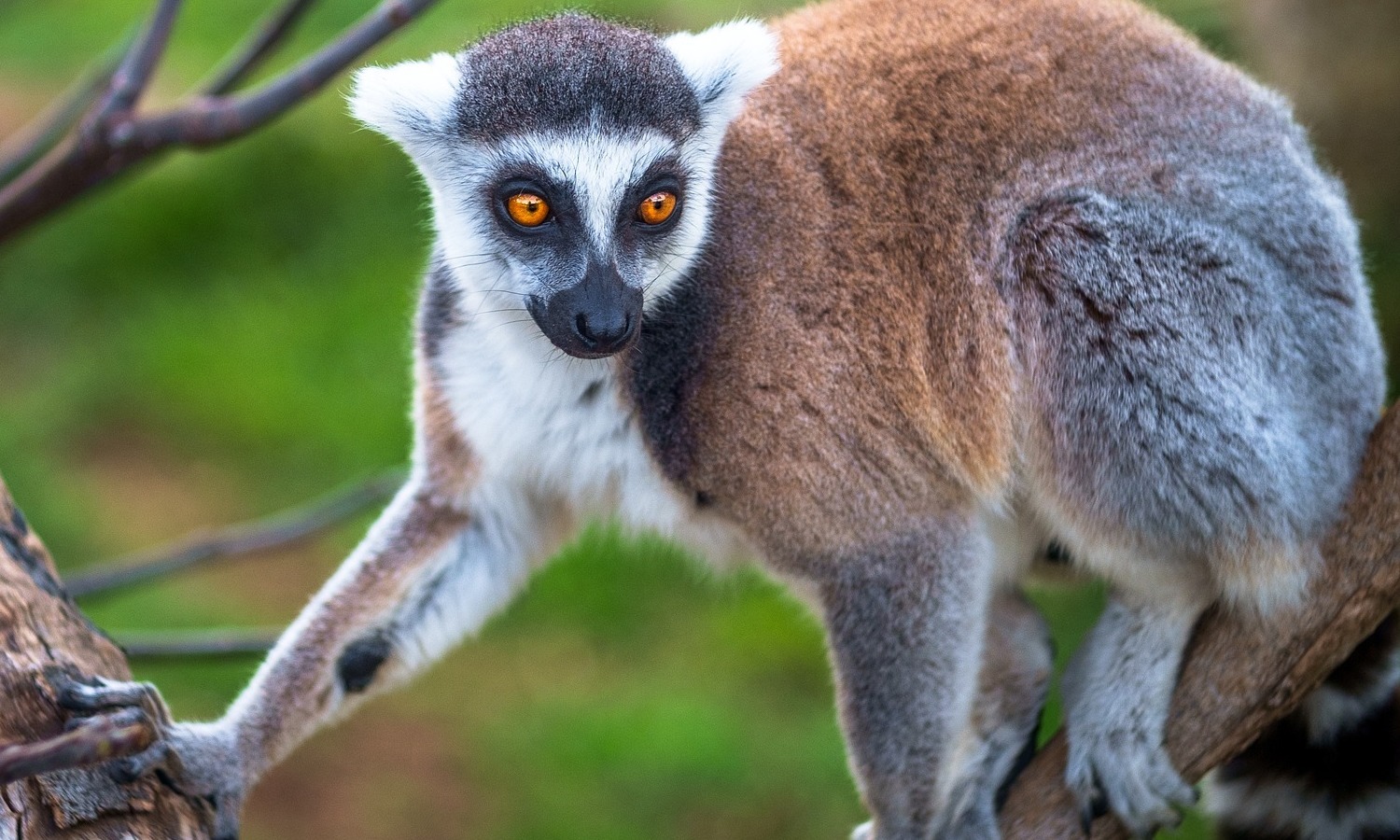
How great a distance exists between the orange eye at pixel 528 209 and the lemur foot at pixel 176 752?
124 centimetres

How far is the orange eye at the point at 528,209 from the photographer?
118 inches

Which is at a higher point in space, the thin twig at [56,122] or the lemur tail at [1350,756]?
the thin twig at [56,122]

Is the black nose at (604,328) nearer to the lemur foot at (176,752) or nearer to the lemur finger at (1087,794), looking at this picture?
the lemur foot at (176,752)

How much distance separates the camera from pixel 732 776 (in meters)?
5.71

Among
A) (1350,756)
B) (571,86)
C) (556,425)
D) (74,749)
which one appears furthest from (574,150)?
(1350,756)

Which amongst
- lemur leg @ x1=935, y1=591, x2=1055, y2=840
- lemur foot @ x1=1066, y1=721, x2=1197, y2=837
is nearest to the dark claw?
lemur foot @ x1=1066, y1=721, x2=1197, y2=837

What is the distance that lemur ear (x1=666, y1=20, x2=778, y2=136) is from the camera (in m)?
3.14

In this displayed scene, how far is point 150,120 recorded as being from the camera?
10.7ft

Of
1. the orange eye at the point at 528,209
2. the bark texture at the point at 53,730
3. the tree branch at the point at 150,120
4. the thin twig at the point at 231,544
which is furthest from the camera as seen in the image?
the thin twig at the point at 231,544

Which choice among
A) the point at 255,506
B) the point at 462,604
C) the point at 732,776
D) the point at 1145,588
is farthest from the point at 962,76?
the point at 255,506

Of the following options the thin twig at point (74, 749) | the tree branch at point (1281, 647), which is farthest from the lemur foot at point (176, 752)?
the tree branch at point (1281, 647)

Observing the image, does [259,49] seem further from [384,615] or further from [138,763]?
[138,763]

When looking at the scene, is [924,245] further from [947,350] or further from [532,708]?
[532,708]

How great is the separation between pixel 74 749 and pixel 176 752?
654mm
